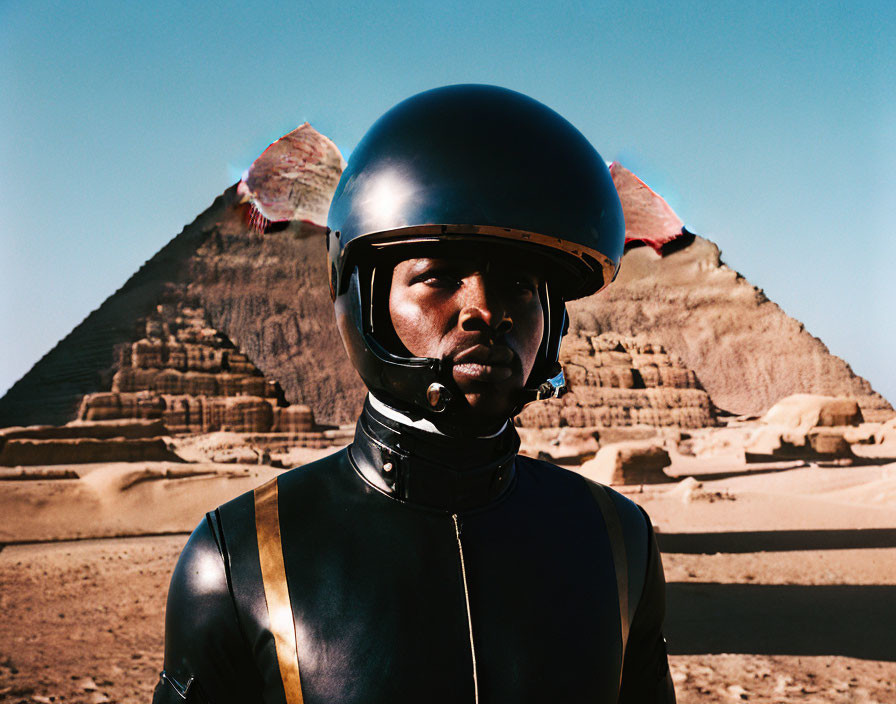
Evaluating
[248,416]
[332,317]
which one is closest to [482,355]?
[248,416]

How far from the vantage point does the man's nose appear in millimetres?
1321

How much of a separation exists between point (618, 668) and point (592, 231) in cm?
81

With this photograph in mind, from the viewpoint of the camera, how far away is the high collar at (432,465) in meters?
1.40

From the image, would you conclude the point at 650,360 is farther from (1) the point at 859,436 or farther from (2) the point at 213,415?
(2) the point at 213,415

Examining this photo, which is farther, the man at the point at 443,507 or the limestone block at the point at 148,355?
the limestone block at the point at 148,355

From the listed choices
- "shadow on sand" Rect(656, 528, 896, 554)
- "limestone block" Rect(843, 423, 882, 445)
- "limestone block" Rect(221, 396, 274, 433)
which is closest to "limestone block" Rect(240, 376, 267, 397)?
"limestone block" Rect(221, 396, 274, 433)

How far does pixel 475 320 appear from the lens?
1319 mm

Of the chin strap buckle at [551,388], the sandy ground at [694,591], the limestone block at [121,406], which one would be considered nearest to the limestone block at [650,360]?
the limestone block at [121,406]

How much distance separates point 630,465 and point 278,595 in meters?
19.0

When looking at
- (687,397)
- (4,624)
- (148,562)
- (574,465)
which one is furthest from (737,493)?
(687,397)

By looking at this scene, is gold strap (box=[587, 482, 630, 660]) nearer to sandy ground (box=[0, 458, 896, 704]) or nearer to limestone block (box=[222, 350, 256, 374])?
sandy ground (box=[0, 458, 896, 704])

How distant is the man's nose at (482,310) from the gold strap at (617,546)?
0.43m

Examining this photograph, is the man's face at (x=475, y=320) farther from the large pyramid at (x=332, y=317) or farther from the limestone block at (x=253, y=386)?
the large pyramid at (x=332, y=317)

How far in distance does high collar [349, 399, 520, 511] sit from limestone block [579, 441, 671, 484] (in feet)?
59.1
